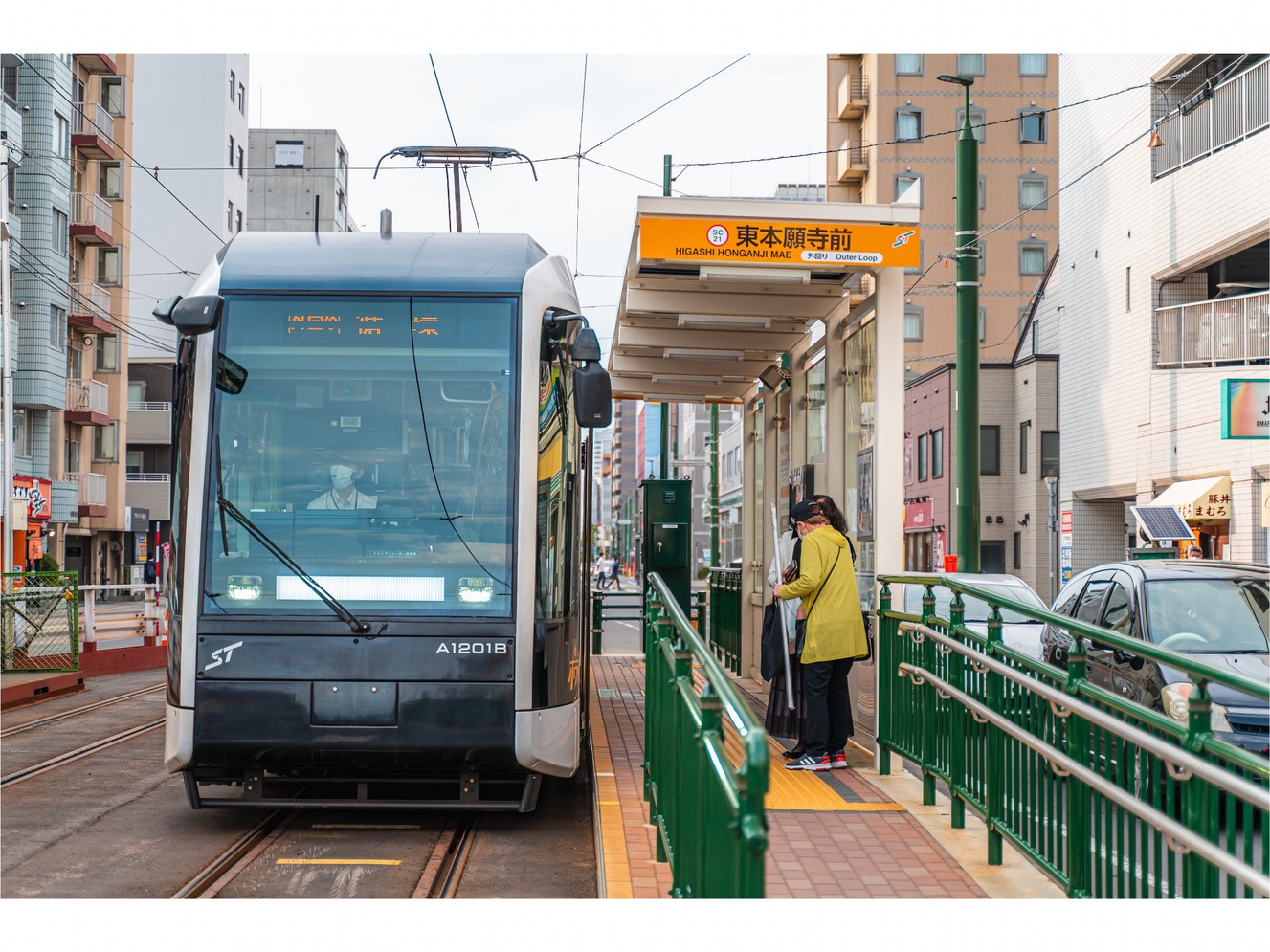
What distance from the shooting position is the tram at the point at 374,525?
763 centimetres

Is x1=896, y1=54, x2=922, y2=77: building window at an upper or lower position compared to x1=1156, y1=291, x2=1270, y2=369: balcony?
upper

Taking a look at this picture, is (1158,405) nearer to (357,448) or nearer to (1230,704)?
(1230,704)

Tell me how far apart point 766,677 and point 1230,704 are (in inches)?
108

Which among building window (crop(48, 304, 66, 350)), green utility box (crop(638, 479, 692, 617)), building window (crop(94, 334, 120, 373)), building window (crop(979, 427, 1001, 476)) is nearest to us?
green utility box (crop(638, 479, 692, 617))

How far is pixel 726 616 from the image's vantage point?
57.3 ft

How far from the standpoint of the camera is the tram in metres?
7.63

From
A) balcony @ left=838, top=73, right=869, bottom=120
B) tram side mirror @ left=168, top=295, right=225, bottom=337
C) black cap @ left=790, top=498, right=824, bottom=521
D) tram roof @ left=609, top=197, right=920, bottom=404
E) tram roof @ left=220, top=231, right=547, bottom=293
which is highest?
balcony @ left=838, top=73, right=869, bottom=120

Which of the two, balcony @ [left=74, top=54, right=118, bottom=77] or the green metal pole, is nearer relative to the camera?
the green metal pole

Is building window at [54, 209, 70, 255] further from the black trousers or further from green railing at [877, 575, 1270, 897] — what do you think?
green railing at [877, 575, 1270, 897]

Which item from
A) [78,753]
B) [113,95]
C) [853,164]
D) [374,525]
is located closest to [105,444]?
[113,95]

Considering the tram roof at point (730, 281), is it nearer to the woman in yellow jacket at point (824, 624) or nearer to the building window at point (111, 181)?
the woman in yellow jacket at point (824, 624)

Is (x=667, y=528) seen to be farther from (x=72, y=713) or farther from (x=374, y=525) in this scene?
(x=374, y=525)

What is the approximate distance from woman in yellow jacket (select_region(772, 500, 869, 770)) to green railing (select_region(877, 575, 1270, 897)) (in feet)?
1.31

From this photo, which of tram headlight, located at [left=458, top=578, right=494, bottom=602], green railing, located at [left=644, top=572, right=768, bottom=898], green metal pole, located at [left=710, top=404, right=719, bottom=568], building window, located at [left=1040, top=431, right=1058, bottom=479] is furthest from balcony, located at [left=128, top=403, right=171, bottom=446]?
green railing, located at [left=644, top=572, right=768, bottom=898]
